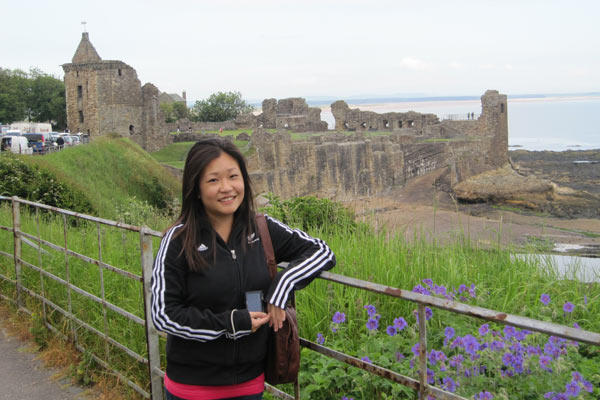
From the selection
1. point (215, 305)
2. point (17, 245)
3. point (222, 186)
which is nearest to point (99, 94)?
point (17, 245)

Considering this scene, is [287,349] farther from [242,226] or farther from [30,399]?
[30,399]

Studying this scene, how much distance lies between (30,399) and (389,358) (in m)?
2.76

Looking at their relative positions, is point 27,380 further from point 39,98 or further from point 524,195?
point 39,98

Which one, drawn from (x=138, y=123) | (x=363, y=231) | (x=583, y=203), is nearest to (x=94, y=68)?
(x=138, y=123)

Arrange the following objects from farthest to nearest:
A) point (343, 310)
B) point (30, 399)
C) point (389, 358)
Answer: point (30, 399)
point (343, 310)
point (389, 358)

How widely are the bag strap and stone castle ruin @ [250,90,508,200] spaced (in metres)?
19.9

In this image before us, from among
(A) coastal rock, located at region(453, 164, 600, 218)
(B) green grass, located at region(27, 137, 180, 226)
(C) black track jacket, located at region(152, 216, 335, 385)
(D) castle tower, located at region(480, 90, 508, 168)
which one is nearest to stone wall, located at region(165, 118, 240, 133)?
(D) castle tower, located at region(480, 90, 508, 168)

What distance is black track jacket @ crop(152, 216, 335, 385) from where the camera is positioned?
256 cm

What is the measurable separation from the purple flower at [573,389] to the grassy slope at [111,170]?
17177 millimetres

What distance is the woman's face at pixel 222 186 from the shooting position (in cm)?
281

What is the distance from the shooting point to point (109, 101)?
39.2m

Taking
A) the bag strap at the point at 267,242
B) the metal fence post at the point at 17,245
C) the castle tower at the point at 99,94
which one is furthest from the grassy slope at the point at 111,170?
the bag strap at the point at 267,242

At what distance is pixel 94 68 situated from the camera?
127 ft

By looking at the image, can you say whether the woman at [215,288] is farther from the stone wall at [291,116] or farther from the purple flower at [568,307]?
the stone wall at [291,116]
